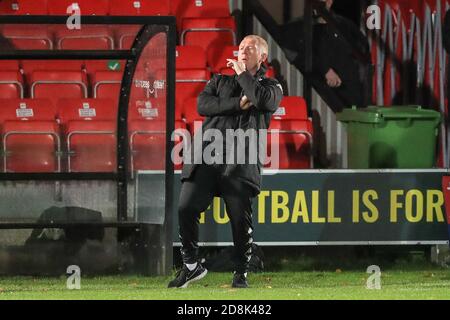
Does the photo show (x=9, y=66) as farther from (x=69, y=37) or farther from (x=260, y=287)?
(x=260, y=287)

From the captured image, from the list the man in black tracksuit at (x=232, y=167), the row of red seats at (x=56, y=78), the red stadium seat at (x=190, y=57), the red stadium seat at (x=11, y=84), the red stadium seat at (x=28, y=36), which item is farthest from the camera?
the red stadium seat at (x=190, y=57)

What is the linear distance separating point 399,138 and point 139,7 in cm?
324

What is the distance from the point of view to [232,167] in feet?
39.9

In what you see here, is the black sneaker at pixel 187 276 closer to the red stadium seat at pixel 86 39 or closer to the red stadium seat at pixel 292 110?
the red stadium seat at pixel 86 39

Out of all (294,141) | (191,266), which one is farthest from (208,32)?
(191,266)

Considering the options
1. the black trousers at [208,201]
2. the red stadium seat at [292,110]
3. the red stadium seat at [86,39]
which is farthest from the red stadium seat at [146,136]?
the red stadium seat at [292,110]

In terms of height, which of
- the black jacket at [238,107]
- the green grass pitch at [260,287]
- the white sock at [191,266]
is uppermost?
the black jacket at [238,107]

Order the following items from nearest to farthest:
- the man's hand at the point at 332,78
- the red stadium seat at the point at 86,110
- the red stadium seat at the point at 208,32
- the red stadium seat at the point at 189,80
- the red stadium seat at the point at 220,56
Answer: the red stadium seat at the point at 86,110 < the red stadium seat at the point at 189,80 < the red stadium seat at the point at 220,56 < the man's hand at the point at 332,78 < the red stadium seat at the point at 208,32

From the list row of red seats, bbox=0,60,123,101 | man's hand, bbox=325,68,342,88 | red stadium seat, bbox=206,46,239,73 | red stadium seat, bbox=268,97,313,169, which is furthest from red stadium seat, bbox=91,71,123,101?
man's hand, bbox=325,68,342,88

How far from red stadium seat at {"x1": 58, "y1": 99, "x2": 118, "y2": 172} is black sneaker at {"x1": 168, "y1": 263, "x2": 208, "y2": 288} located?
1621mm

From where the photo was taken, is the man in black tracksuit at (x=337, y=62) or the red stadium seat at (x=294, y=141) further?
the man in black tracksuit at (x=337, y=62)

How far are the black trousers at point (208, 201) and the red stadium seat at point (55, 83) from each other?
285cm

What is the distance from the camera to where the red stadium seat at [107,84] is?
1391 centimetres

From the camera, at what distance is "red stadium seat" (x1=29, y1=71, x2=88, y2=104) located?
14.8 meters
